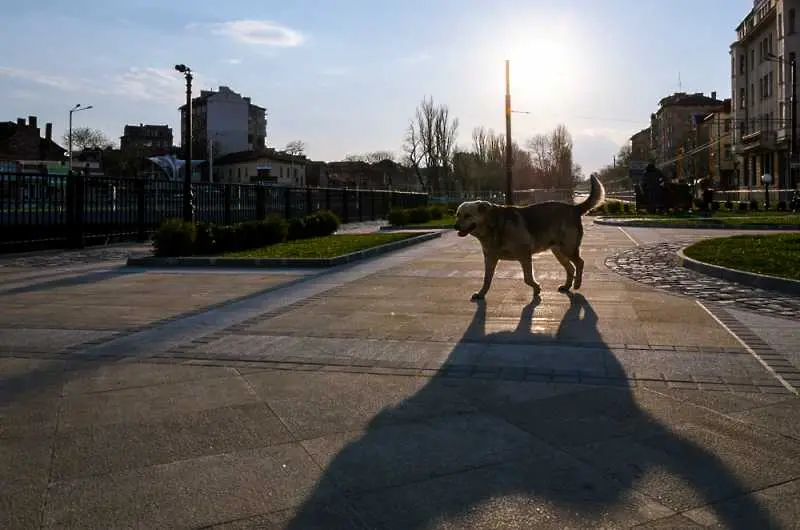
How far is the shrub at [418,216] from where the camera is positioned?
3409 centimetres

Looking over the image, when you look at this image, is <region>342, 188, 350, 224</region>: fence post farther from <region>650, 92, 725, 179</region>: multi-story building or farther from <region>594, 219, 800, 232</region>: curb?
<region>650, 92, 725, 179</region>: multi-story building

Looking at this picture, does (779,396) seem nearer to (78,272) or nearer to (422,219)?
(78,272)

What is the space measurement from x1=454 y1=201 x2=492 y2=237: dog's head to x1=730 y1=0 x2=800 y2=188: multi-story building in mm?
49028

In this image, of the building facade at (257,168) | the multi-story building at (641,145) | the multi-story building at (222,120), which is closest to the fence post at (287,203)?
the building facade at (257,168)

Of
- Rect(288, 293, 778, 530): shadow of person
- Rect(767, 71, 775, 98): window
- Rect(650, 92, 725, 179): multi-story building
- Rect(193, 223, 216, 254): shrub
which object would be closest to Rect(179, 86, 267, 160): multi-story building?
Rect(650, 92, 725, 179): multi-story building

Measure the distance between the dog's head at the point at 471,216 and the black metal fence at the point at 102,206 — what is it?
12437 mm

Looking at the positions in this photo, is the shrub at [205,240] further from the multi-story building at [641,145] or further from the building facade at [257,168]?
the multi-story building at [641,145]

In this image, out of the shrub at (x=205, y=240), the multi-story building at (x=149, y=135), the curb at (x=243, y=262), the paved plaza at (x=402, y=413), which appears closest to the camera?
the paved plaza at (x=402, y=413)

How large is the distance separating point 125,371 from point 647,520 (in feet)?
14.2

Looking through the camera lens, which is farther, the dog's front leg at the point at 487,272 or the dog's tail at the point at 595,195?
the dog's tail at the point at 595,195

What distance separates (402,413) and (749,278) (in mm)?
7893

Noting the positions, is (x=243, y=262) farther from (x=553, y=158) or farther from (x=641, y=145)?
(x=641, y=145)

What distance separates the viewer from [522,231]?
9750 mm

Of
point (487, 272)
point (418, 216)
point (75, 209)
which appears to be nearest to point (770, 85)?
point (418, 216)
